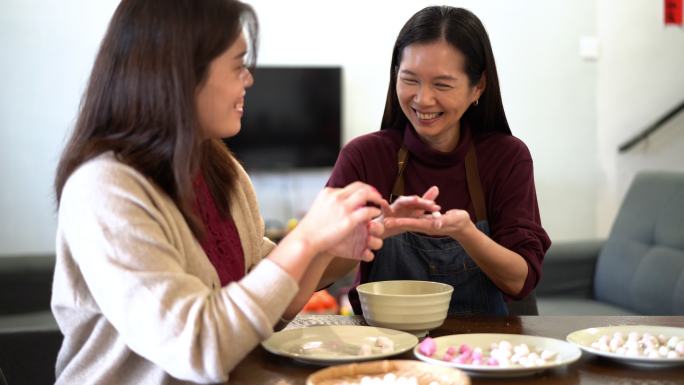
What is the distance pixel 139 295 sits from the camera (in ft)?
3.69

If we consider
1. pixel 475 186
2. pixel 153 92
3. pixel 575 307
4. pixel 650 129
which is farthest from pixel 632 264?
pixel 153 92

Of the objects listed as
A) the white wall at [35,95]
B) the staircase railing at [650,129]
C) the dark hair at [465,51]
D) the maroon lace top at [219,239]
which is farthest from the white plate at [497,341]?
the staircase railing at [650,129]

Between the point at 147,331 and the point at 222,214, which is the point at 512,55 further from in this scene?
the point at 147,331

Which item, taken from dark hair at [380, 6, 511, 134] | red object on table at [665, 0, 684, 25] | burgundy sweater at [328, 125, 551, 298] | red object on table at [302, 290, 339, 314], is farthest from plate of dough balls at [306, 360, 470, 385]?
red object on table at [665, 0, 684, 25]

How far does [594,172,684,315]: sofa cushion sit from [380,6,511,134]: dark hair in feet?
4.77

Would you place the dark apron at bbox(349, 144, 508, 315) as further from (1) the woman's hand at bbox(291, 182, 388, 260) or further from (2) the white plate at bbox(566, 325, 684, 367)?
(1) the woman's hand at bbox(291, 182, 388, 260)

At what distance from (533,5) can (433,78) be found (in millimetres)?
3490

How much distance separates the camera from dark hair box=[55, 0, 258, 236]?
4.07 feet

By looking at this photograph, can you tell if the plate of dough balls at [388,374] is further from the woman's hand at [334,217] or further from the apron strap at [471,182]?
the apron strap at [471,182]

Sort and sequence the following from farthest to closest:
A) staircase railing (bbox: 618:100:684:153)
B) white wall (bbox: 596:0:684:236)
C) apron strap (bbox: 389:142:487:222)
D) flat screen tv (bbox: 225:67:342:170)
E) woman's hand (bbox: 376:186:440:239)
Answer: white wall (bbox: 596:0:684:236), staircase railing (bbox: 618:100:684:153), flat screen tv (bbox: 225:67:342:170), apron strap (bbox: 389:142:487:222), woman's hand (bbox: 376:186:440:239)

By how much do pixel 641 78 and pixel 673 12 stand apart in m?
0.41

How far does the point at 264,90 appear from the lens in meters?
4.82

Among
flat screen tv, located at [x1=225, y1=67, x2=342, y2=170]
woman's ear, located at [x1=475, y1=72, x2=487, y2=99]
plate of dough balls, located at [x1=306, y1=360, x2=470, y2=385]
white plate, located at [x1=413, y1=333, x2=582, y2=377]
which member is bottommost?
flat screen tv, located at [x1=225, y1=67, x2=342, y2=170]

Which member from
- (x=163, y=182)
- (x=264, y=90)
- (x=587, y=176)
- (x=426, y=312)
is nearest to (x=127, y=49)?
(x=163, y=182)
